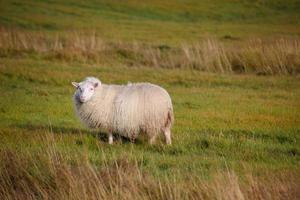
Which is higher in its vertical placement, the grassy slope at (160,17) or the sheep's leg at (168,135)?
the sheep's leg at (168,135)

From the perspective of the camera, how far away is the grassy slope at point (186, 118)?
34.4ft

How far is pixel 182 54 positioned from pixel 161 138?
11.2 meters

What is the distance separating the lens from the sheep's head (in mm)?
12047

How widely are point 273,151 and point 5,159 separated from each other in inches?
172

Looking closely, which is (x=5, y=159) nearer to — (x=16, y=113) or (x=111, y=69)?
(x=16, y=113)

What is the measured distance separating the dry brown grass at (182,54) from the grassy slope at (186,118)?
43.9 inches

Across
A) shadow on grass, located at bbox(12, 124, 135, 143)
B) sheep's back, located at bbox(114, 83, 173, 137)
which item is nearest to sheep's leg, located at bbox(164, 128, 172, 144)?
sheep's back, located at bbox(114, 83, 173, 137)

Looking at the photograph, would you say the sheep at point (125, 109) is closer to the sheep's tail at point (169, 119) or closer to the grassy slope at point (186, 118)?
the sheep's tail at point (169, 119)

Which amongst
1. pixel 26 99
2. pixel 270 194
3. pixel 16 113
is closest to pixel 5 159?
pixel 270 194

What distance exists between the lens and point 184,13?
173ft

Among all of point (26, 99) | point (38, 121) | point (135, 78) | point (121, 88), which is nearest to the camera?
point (121, 88)

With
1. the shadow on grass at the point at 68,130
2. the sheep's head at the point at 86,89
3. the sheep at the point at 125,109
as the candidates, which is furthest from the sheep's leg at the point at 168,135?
the sheep's head at the point at 86,89

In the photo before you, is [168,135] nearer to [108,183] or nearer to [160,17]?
[108,183]

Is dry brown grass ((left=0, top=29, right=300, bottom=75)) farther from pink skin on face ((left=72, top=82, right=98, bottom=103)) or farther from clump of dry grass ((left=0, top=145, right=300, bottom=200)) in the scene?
clump of dry grass ((left=0, top=145, right=300, bottom=200))
